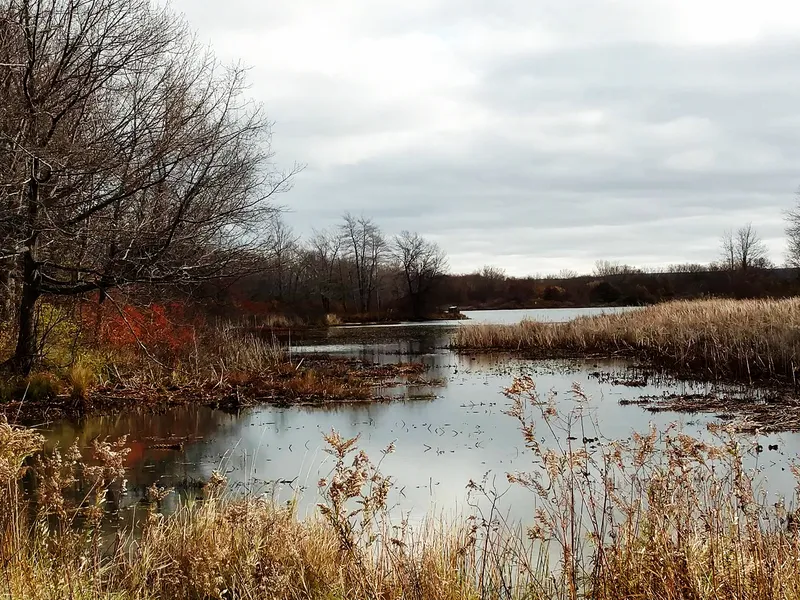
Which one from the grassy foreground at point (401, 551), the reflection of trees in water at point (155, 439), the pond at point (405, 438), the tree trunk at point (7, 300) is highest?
the tree trunk at point (7, 300)

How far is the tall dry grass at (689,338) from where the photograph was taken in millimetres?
15547

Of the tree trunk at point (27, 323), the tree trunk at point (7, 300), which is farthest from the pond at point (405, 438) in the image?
the tree trunk at point (7, 300)

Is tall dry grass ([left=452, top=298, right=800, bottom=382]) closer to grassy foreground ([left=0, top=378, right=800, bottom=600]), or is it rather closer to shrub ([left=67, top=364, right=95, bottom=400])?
grassy foreground ([left=0, top=378, right=800, bottom=600])

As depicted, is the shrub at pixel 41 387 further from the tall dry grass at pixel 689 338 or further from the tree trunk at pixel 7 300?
the tall dry grass at pixel 689 338

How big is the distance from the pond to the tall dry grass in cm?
150

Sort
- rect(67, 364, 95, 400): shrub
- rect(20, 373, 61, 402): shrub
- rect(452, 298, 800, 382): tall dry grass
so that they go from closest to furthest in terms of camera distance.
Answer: rect(20, 373, 61, 402): shrub < rect(67, 364, 95, 400): shrub < rect(452, 298, 800, 382): tall dry grass

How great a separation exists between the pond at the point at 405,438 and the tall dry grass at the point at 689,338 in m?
1.50

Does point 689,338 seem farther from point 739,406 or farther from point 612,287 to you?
point 612,287

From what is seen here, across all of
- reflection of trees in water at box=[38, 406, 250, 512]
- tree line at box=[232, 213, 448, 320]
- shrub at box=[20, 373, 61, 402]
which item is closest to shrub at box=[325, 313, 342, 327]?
tree line at box=[232, 213, 448, 320]

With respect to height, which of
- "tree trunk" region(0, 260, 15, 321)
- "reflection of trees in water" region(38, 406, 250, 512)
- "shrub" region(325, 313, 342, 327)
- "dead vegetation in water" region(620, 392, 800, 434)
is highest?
"tree trunk" region(0, 260, 15, 321)

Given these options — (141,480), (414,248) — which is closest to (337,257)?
(414,248)

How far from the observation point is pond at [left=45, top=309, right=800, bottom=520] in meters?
7.11

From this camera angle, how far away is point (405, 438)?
10078 mm

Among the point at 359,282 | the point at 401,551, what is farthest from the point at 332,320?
the point at 401,551
